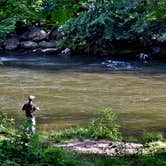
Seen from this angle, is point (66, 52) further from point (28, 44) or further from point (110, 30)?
point (28, 44)

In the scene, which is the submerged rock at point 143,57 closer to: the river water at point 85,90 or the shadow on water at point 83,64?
the shadow on water at point 83,64

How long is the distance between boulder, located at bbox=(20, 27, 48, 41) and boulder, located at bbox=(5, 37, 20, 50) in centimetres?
62

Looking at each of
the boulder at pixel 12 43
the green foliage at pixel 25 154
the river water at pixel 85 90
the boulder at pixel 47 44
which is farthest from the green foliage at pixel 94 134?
the boulder at pixel 12 43

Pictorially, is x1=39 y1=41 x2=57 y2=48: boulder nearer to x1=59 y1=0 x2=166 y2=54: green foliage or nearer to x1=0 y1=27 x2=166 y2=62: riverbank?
x1=0 y1=27 x2=166 y2=62: riverbank

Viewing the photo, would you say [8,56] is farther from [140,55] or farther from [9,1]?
[9,1]

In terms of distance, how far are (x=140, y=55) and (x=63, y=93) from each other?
1462cm

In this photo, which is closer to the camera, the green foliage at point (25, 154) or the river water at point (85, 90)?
the green foliage at point (25, 154)

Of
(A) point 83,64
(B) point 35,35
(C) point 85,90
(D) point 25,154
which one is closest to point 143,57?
(A) point 83,64

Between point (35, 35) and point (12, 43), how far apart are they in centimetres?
224

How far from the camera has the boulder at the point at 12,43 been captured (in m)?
43.6

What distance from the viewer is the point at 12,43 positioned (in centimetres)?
4400

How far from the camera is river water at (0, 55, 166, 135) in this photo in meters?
17.9

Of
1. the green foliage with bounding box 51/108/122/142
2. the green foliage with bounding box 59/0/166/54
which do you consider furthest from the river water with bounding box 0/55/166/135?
the green foliage with bounding box 59/0/166/54

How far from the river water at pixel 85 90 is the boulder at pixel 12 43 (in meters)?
8.03
